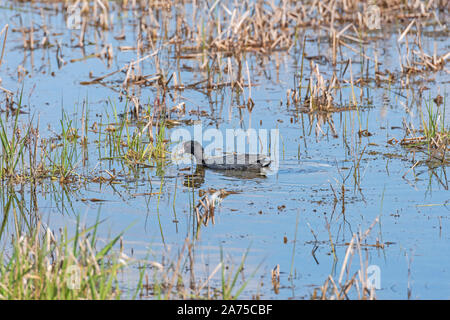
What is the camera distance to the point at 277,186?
7.86 m

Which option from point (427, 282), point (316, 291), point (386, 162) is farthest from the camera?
point (386, 162)

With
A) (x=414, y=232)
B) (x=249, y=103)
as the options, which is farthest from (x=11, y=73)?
(x=414, y=232)

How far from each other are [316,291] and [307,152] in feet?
13.0

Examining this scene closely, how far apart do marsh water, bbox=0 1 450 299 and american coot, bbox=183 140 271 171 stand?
120mm

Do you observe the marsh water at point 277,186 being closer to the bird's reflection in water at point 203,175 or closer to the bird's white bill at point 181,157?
the bird's reflection in water at point 203,175

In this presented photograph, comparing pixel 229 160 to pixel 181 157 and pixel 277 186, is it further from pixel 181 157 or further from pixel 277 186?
pixel 277 186

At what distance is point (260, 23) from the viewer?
A: 13.8 metres

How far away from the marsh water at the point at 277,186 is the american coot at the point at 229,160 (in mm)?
120

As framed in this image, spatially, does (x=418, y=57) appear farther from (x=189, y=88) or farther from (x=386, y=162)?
(x=386, y=162)

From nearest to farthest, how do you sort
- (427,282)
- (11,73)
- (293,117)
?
(427,282), (293,117), (11,73)

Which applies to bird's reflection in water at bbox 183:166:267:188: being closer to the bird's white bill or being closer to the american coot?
the american coot

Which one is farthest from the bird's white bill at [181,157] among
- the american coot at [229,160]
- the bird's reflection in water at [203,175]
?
the bird's reflection in water at [203,175]

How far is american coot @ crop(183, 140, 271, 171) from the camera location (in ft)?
27.3

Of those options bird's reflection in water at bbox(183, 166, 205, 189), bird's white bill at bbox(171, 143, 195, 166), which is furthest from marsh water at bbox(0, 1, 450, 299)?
bird's white bill at bbox(171, 143, 195, 166)
